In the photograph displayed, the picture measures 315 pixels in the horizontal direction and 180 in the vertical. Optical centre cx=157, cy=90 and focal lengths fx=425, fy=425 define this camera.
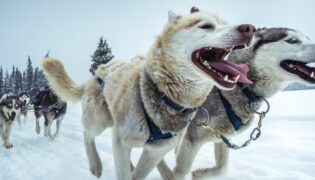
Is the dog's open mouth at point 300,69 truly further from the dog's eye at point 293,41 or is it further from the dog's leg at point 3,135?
the dog's leg at point 3,135

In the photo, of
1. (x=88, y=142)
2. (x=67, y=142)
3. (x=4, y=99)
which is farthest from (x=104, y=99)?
(x=4, y=99)

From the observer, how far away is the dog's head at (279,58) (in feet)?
12.1

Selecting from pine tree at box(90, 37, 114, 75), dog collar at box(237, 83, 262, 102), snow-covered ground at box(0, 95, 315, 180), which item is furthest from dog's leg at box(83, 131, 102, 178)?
pine tree at box(90, 37, 114, 75)

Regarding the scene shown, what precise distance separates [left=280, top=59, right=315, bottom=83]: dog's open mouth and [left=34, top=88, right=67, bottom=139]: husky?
252 inches

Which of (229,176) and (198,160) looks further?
(198,160)

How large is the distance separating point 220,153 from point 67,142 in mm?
4404

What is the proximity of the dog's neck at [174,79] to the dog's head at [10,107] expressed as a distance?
21.5 feet

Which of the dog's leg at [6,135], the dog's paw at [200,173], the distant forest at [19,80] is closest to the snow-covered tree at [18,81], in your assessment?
the distant forest at [19,80]

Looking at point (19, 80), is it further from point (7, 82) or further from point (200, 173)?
point (200, 173)

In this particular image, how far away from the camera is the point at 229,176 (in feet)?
15.0

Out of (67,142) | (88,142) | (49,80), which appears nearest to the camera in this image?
(88,142)

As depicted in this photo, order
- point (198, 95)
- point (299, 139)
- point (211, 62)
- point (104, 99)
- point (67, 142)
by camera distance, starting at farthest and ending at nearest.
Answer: point (67, 142) → point (299, 139) → point (104, 99) → point (198, 95) → point (211, 62)

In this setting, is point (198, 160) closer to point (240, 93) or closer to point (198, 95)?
point (240, 93)

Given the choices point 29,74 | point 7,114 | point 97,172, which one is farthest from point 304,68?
point 29,74
